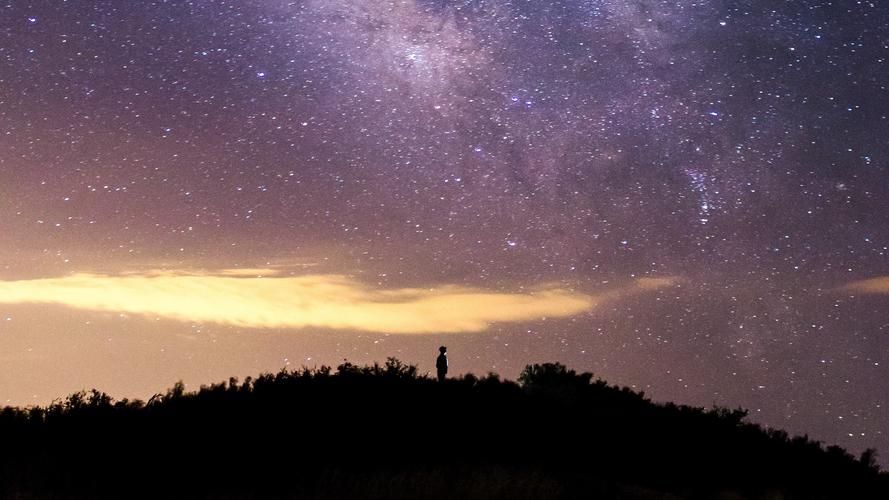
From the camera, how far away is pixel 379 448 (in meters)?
11.7

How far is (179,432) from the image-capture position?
11547 millimetres

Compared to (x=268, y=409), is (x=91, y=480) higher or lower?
lower

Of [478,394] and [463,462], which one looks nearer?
[463,462]

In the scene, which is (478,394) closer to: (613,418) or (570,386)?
(613,418)

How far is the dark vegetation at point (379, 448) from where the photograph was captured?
10078 millimetres

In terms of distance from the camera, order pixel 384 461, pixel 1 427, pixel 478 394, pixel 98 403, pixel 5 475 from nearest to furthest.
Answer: pixel 5 475, pixel 384 461, pixel 1 427, pixel 98 403, pixel 478 394

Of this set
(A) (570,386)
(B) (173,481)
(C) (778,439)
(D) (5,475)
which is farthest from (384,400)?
(C) (778,439)

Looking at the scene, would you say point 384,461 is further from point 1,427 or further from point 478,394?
point 1,427

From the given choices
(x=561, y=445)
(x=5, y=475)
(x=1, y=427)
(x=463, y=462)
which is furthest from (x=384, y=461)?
(x=1, y=427)

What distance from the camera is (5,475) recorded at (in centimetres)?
975

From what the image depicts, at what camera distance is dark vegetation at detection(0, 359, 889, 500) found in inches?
397

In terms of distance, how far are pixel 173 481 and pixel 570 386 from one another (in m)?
12.1

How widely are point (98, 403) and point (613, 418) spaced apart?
29.6ft

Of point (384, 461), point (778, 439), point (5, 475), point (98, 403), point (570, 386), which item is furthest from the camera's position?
point (570, 386)
